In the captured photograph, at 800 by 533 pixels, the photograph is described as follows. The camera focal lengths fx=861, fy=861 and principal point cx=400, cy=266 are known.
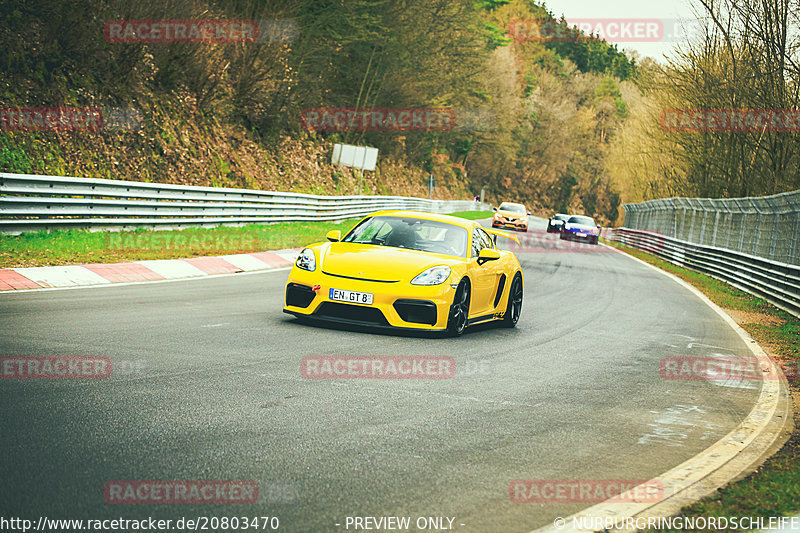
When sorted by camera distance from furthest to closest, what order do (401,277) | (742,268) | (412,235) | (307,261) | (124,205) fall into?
(742,268) < (124,205) < (412,235) < (307,261) < (401,277)

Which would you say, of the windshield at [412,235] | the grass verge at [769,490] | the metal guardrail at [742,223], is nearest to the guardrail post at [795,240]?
the metal guardrail at [742,223]

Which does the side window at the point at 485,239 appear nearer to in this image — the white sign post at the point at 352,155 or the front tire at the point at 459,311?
the front tire at the point at 459,311

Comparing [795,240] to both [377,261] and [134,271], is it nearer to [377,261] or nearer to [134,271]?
[377,261]

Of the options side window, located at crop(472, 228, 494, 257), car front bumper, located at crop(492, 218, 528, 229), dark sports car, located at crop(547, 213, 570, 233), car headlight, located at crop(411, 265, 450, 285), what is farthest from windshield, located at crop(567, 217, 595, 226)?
car headlight, located at crop(411, 265, 450, 285)

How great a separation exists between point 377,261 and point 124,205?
9.57 meters

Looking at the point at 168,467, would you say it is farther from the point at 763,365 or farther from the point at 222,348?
the point at 763,365

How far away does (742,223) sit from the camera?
22.8 metres

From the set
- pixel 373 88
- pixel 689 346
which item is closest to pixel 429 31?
pixel 373 88

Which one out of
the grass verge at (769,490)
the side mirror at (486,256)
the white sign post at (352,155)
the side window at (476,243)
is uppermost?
the white sign post at (352,155)

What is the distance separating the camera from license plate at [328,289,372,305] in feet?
30.1

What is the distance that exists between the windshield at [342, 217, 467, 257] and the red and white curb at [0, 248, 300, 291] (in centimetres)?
413

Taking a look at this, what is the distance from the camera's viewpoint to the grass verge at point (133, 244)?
13.3 meters

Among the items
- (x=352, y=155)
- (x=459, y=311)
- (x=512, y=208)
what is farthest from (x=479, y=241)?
(x=512, y=208)

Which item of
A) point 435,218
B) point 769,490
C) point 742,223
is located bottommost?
point 769,490
